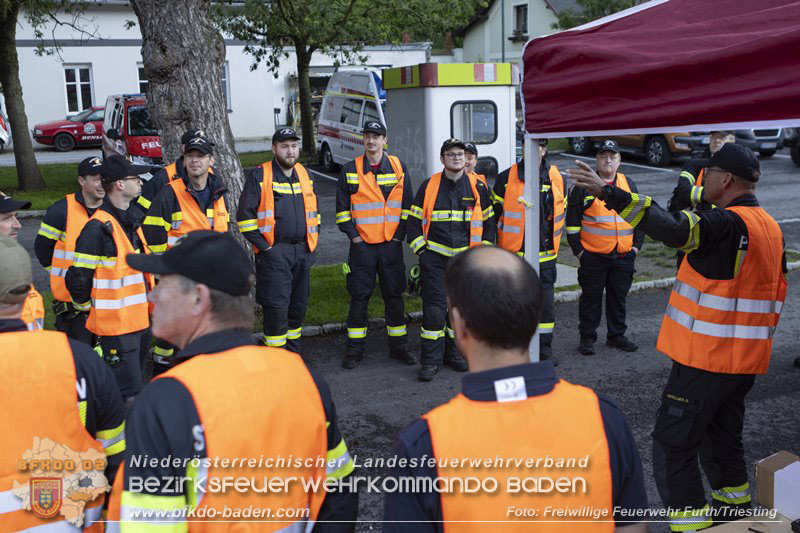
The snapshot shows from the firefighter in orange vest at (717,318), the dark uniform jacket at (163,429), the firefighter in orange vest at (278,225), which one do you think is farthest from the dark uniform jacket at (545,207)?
the dark uniform jacket at (163,429)

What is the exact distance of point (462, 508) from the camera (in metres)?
2.00

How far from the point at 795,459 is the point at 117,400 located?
10.1 feet

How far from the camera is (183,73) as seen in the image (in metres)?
8.20

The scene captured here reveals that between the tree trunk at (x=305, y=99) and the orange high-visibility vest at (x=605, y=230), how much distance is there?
15.2 meters

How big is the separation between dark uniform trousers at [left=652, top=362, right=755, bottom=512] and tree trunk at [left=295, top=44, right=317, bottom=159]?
61.1ft

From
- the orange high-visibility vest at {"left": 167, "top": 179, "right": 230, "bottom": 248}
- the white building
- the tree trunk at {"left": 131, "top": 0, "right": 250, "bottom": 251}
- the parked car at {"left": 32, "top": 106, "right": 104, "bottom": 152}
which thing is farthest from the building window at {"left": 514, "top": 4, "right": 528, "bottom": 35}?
the orange high-visibility vest at {"left": 167, "top": 179, "right": 230, "bottom": 248}

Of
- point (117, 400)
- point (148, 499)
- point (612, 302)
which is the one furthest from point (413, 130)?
point (148, 499)

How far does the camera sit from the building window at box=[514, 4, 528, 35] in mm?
46312

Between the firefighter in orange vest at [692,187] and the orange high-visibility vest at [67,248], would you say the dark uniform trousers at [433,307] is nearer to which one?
the firefighter in orange vest at [692,187]

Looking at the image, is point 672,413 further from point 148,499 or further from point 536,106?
point 148,499

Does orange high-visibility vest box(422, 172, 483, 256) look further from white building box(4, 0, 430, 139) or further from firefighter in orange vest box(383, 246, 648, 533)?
white building box(4, 0, 430, 139)

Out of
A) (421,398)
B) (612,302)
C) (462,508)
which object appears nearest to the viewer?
(462,508)

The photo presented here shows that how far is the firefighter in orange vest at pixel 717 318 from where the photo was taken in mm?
3980

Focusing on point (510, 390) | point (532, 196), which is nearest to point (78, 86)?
point (532, 196)
